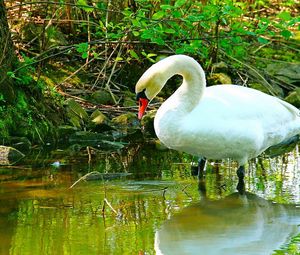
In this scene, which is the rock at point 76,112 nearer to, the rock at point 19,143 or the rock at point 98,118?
the rock at point 98,118

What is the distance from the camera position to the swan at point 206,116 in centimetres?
701

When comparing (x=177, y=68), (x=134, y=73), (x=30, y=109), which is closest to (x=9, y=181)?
(x=177, y=68)

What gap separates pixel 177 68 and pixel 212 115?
56 cm

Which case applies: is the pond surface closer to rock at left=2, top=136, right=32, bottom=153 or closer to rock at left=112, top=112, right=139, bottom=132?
rock at left=2, top=136, right=32, bottom=153

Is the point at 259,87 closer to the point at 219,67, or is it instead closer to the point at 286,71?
the point at 219,67

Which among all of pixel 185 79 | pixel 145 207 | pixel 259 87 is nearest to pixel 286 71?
pixel 259 87

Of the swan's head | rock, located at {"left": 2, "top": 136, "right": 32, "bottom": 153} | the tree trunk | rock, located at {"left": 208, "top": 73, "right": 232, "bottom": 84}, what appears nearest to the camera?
the swan's head

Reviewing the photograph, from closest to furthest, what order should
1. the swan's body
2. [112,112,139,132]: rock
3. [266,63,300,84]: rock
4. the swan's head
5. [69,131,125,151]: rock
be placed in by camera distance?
the swan's body
the swan's head
[69,131,125,151]: rock
[112,112,139,132]: rock
[266,63,300,84]: rock

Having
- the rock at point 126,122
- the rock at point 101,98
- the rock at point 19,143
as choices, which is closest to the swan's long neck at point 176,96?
the rock at point 19,143

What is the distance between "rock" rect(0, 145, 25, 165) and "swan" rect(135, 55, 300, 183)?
158 centimetres

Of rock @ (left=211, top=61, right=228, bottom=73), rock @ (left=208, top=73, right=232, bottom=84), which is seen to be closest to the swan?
rock @ (left=208, top=73, right=232, bottom=84)

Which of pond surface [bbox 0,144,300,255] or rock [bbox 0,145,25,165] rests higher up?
rock [bbox 0,145,25,165]

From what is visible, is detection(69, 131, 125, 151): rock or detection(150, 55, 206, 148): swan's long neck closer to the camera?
detection(150, 55, 206, 148): swan's long neck

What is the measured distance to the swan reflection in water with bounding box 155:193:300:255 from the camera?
17.8ft
